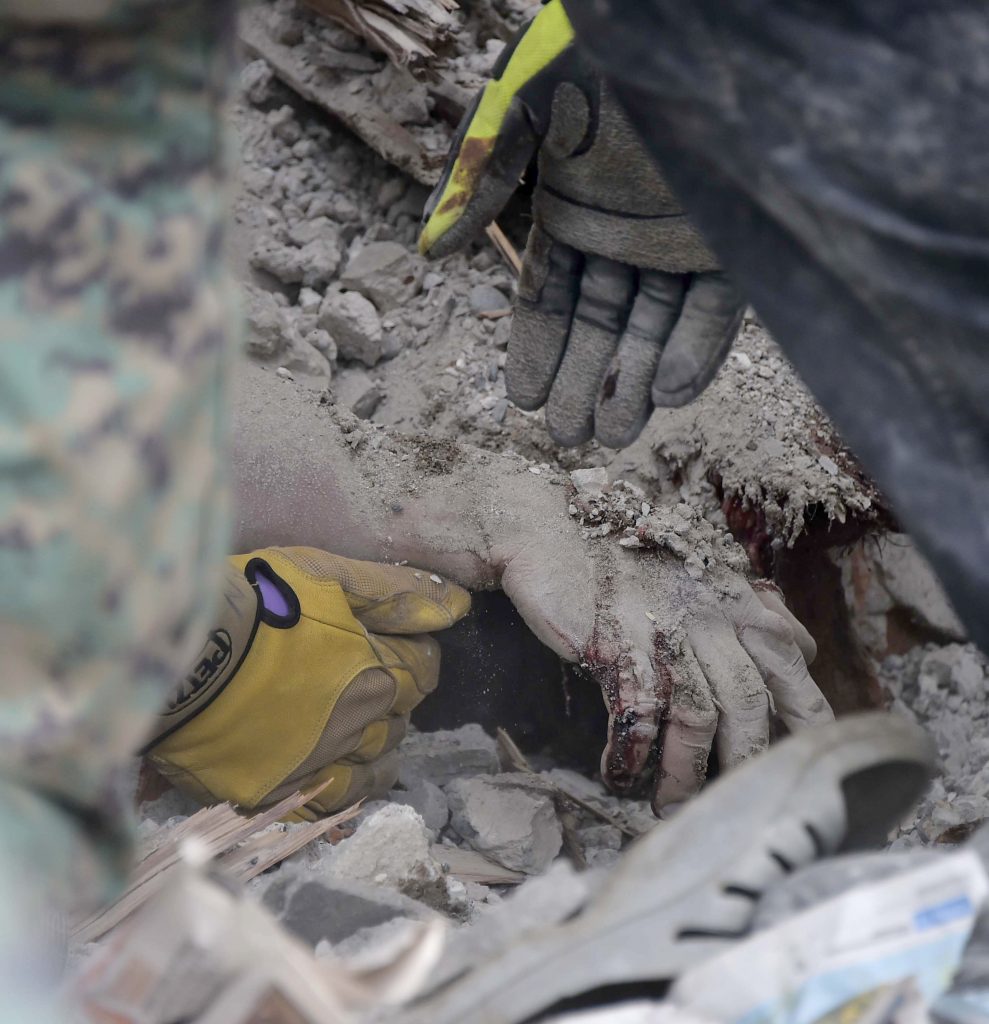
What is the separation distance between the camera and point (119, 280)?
61 centimetres

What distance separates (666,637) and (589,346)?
598mm

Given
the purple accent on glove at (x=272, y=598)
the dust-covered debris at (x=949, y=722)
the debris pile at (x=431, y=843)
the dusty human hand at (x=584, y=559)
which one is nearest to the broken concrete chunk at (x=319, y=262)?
the dusty human hand at (x=584, y=559)

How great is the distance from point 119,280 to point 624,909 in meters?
0.63

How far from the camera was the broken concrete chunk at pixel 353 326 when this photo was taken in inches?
102

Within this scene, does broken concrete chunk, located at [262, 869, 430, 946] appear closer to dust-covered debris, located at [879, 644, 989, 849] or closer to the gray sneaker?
the gray sneaker

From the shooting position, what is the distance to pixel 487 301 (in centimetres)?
271

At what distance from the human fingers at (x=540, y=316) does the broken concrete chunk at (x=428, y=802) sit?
85 cm

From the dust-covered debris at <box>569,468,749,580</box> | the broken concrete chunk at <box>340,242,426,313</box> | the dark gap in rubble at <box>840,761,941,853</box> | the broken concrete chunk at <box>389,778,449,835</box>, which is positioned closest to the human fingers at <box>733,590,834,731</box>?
the dust-covered debris at <box>569,468,749,580</box>

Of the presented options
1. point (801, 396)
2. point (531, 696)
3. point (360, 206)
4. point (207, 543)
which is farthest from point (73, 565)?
point (360, 206)

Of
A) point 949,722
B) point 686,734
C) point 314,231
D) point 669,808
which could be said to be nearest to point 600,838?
point 669,808

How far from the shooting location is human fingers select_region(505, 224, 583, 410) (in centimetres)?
181

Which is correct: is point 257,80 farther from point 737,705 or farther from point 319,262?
point 737,705

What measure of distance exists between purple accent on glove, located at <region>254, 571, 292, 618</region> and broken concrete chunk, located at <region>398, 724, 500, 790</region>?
50 centimetres

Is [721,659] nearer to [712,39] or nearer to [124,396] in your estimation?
[712,39]
